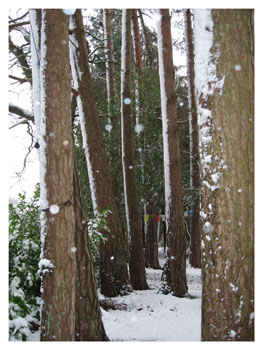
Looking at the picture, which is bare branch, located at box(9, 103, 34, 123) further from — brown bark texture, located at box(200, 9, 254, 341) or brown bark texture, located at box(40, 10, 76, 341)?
brown bark texture, located at box(200, 9, 254, 341)

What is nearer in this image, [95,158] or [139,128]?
[95,158]

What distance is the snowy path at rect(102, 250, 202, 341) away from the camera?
357cm

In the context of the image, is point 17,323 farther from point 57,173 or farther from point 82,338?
point 57,173

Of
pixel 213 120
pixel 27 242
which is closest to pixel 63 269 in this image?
pixel 27 242

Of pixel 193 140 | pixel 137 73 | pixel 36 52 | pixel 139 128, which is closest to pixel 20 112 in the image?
pixel 36 52

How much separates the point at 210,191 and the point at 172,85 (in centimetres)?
395

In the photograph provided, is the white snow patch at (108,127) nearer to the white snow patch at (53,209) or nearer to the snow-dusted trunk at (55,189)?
the snow-dusted trunk at (55,189)

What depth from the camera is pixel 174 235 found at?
19.4ft

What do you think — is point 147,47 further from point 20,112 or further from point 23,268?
point 23,268

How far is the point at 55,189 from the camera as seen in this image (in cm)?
261

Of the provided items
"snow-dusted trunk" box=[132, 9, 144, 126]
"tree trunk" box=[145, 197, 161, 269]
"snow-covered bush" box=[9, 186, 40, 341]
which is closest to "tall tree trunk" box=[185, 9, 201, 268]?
"tree trunk" box=[145, 197, 161, 269]

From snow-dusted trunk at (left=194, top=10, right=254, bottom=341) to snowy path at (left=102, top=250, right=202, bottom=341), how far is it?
768 millimetres

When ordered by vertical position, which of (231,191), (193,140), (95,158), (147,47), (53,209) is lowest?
(53,209)

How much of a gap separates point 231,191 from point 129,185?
14.5 feet
